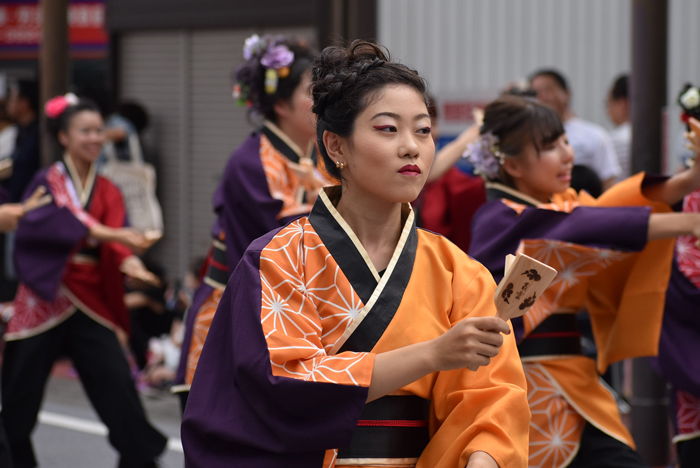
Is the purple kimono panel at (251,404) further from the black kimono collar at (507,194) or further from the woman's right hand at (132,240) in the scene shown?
the woman's right hand at (132,240)

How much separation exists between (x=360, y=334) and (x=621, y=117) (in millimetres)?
4438

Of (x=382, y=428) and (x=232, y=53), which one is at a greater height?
(x=232, y=53)

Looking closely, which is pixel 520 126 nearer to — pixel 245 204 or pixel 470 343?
pixel 245 204

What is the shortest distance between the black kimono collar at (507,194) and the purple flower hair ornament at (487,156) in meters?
0.05

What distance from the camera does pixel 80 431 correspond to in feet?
19.0

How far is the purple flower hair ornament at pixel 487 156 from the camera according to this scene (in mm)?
3426

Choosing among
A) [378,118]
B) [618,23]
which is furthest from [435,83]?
[378,118]

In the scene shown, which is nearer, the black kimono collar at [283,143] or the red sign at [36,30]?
the black kimono collar at [283,143]

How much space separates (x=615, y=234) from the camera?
117 inches

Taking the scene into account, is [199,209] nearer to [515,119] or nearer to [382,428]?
[515,119]

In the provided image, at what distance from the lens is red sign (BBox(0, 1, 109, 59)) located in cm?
1217

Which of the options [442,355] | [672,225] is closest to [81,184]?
[672,225]

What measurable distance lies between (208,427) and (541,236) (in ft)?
4.70

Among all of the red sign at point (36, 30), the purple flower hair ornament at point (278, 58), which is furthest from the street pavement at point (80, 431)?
the red sign at point (36, 30)
